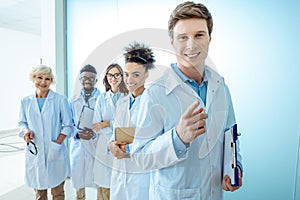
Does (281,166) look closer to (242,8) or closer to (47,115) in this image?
(242,8)

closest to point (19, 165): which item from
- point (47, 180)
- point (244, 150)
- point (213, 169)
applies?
point (47, 180)

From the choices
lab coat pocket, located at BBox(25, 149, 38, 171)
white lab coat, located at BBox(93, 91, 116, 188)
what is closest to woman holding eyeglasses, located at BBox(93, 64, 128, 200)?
white lab coat, located at BBox(93, 91, 116, 188)

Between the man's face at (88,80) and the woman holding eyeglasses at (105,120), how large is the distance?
0.22 feet

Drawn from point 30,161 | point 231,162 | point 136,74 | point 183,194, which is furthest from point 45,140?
point 231,162

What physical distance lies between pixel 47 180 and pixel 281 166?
163cm

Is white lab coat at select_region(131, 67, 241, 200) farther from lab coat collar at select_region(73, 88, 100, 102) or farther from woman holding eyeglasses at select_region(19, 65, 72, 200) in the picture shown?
woman holding eyeglasses at select_region(19, 65, 72, 200)

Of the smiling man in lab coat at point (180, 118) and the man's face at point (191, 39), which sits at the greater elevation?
the man's face at point (191, 39)

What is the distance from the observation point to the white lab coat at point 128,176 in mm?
1115

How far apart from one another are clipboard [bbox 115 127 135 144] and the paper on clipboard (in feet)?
1.79

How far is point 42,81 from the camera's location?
1.62 metres

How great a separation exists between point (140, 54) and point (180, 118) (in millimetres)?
331

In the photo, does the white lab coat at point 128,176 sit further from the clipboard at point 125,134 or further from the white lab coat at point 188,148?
the white lab coat at point 188,148

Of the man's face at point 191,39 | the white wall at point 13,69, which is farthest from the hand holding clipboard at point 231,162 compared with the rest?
the white wall at point 13,69

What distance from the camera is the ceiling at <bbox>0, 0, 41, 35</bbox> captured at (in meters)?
3.10
